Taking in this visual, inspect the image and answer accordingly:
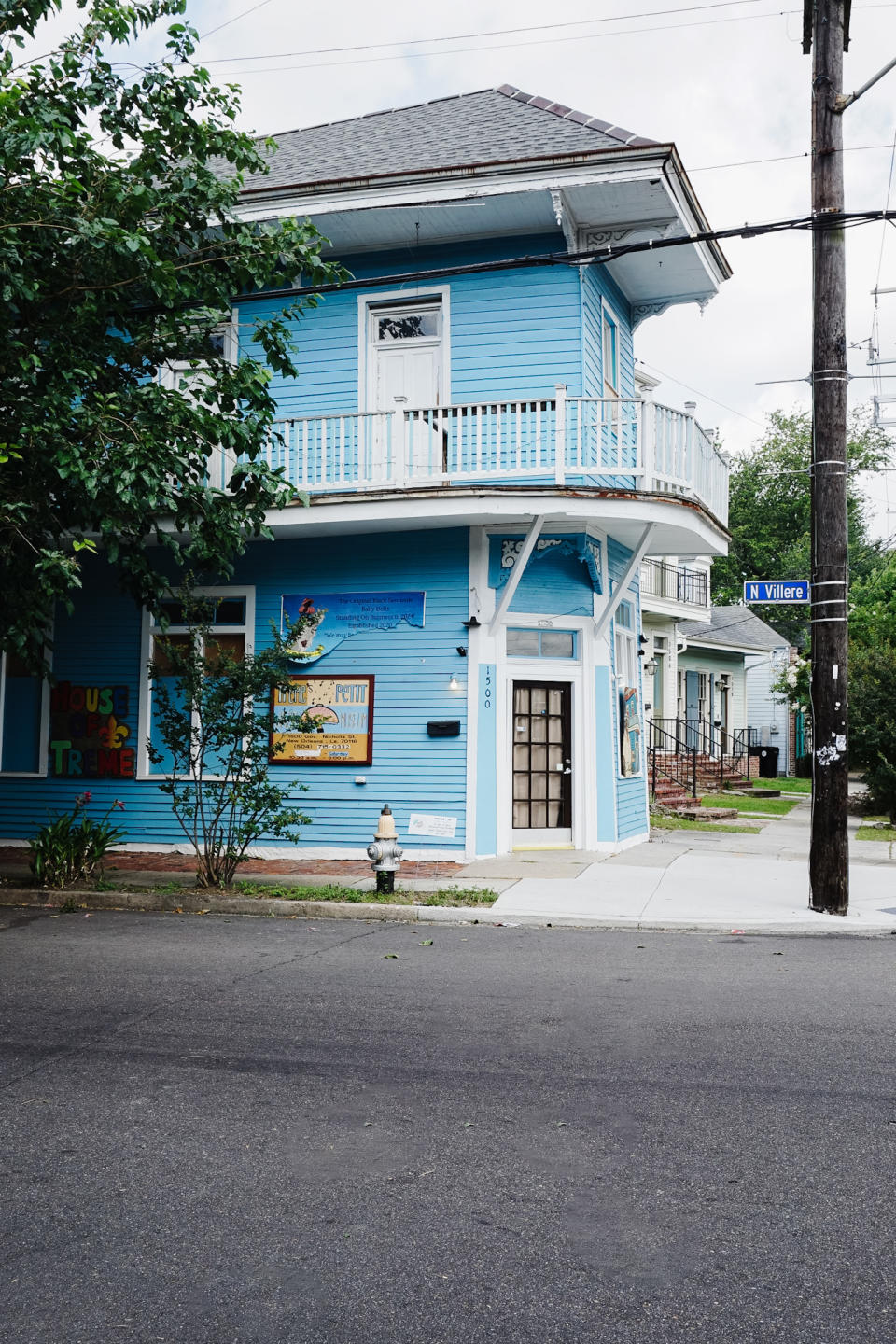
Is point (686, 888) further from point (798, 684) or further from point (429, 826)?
point (798, 684)

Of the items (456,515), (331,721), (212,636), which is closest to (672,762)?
(331,721)

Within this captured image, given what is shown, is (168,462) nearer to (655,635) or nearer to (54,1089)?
(54,1089)

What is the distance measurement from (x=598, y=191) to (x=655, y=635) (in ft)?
61.3

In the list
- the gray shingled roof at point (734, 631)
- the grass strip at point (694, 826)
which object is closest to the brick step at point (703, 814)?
the grass strip at point (694, 826)

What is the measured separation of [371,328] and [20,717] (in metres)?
7.11

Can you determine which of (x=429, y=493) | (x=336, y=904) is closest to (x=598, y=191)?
(x=429, y=493)

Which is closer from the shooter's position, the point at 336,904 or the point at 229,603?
the point at 336,904

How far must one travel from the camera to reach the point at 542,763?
1423 centimetres

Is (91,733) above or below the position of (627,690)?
below

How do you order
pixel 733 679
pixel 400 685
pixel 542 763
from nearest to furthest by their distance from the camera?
pixel 400 685
pixel 542 763
pixel 733 679

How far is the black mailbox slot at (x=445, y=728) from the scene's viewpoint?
44.2ft

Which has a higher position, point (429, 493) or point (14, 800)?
point (429, 493)

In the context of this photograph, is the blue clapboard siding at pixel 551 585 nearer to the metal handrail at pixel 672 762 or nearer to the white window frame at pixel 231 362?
the white window frame at pixel 231 362

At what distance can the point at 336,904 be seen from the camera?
34.8 ft
